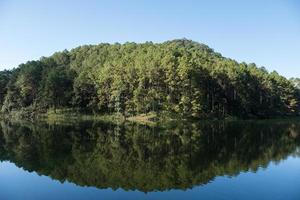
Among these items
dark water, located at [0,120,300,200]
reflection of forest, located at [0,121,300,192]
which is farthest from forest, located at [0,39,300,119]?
dark water, located at [0,120,300,200]

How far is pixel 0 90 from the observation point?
373 feet

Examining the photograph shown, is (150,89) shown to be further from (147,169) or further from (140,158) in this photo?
(147,169)

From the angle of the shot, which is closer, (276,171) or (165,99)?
(276,171)

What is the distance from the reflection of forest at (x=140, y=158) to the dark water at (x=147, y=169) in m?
0.06

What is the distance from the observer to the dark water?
21203mm

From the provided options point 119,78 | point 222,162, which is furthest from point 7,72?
point 222,162

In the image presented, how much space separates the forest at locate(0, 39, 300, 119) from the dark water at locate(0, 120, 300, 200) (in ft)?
145

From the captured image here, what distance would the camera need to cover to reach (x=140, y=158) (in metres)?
31.8

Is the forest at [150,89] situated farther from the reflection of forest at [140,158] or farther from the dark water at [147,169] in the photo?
the dark water at [147,169]

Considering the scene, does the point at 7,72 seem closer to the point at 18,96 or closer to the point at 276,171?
the point at 18,96

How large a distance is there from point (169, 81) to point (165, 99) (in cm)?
407

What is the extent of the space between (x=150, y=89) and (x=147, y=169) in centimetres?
6033

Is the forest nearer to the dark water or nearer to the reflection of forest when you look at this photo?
the reflection of forest

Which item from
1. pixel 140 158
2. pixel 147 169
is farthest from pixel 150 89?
pixel 147 169
